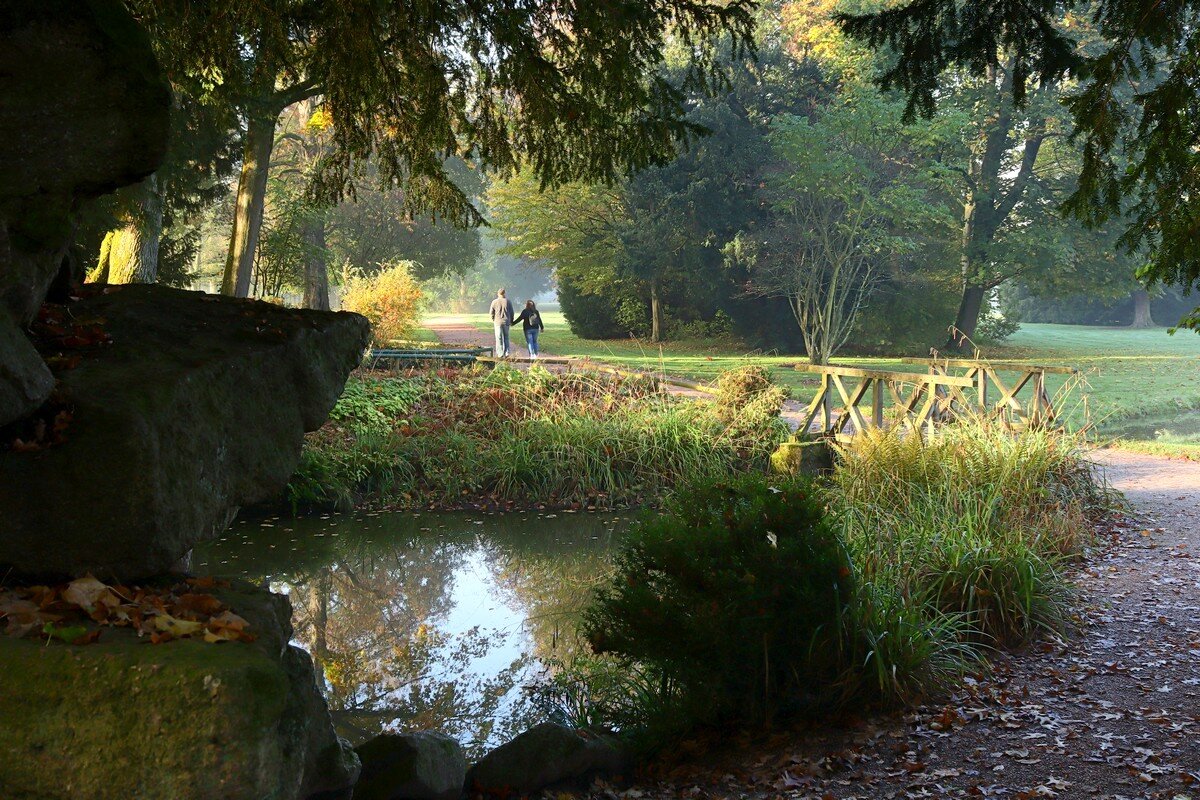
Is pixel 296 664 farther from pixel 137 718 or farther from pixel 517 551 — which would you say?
pixel 517 551

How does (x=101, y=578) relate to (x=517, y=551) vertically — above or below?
above

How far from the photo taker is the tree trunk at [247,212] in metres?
13.6

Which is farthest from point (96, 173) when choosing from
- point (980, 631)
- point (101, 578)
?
point (980, 631)

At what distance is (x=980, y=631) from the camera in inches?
224

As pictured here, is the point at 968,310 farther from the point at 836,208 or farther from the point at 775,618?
the point at 775,618

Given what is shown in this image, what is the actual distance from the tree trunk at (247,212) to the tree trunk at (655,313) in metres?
14.9

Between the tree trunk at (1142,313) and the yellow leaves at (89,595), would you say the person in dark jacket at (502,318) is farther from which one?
the tree trunk at (1142,313)

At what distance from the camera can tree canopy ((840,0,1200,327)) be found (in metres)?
4.48

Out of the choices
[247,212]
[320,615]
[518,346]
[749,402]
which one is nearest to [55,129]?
[320,615]

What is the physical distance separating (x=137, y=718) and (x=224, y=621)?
43 centimetres

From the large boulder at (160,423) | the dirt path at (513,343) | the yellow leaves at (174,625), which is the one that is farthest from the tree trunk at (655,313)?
the yellow leaves at (174,625)

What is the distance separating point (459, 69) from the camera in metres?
5.73

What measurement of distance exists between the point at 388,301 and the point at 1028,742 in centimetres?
1991

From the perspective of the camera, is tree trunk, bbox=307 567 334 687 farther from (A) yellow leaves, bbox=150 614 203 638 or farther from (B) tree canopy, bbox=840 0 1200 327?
(B) tree canopy, bbox=840 0 1200 327
